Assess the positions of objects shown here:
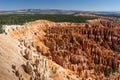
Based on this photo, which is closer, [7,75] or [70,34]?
[7,75]

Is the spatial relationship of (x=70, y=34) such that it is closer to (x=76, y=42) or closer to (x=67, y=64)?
(x=76, y=42)

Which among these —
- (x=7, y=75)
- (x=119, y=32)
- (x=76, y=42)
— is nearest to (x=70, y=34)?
(x=76, y=42)

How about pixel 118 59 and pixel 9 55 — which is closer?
pixel 9 55

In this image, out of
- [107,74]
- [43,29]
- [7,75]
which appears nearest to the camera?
[7,75]

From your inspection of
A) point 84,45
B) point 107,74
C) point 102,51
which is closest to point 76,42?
point 84,45

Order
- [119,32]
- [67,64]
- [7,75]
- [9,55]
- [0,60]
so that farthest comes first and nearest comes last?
[119,32]
[67,64]
[9,55]
[0,60]
[7,75]

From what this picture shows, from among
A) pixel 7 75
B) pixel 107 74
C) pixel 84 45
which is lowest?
pixel 107 74

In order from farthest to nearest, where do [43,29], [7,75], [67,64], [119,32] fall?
[119,32]
[43,29]
[67,64]
[7,75]

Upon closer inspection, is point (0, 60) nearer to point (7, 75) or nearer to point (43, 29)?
point (7, 75)

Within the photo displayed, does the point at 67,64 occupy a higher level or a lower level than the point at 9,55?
lower
